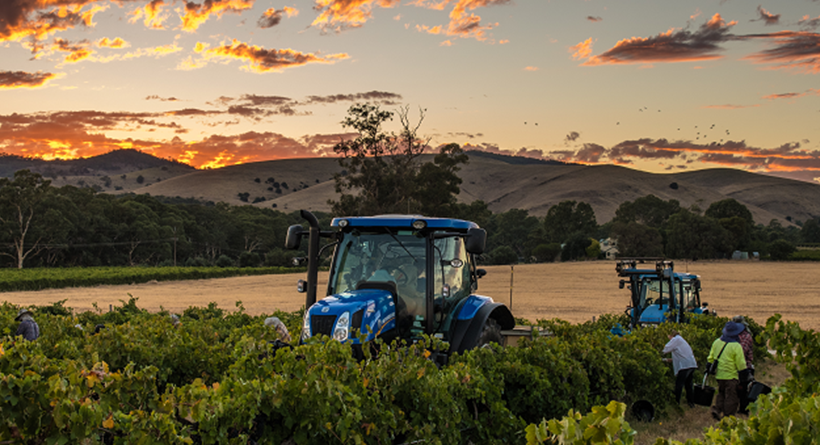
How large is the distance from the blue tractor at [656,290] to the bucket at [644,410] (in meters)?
7.86

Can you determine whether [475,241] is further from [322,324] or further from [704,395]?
[704,395]

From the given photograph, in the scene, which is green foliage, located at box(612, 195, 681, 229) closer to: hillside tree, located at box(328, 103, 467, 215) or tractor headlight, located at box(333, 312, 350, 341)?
hillside tree, located at box(328, 103, 467, 215)

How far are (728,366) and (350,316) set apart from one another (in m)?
6.29

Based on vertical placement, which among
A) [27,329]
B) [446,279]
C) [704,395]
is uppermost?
[446,279]

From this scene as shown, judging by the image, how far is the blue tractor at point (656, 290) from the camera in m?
17.7

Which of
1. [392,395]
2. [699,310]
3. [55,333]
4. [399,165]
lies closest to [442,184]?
[399,165]

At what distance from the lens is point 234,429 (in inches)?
191

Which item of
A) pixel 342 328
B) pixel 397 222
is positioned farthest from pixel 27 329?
pixel 397 222

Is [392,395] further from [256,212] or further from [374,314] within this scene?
[256,212]

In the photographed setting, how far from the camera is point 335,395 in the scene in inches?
197

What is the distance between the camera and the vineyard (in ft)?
13.1

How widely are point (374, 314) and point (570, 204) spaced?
340ft

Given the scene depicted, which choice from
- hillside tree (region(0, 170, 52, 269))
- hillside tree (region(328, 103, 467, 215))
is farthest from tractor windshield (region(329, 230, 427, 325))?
hillside tree (region(0, 170, 52, 269))

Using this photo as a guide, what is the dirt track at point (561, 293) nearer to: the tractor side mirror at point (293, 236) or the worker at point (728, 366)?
the worker at point (728, 366)
